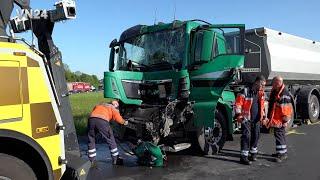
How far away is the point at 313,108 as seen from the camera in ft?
50.8

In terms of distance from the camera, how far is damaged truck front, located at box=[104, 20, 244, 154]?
961 centimetres

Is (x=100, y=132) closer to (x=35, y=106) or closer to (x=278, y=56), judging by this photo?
(x=35, y=106)

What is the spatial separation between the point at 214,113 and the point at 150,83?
1578mm

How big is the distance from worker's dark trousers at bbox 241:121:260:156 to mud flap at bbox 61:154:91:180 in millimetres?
4507

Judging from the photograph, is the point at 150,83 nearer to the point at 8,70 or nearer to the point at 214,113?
the point at 214,113

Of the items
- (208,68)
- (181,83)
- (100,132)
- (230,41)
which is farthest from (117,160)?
(230,41)

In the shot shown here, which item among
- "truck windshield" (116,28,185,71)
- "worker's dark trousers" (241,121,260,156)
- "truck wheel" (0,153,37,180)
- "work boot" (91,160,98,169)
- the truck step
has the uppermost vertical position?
"truck windshield" (116,28,185,71)

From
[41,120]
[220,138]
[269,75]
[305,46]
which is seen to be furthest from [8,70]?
[305,46]

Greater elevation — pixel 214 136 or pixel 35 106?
pixel 35 106

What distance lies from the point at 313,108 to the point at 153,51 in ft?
24.1

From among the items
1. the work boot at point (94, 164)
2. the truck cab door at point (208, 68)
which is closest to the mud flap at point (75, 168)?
the work boot at point (94, 164)

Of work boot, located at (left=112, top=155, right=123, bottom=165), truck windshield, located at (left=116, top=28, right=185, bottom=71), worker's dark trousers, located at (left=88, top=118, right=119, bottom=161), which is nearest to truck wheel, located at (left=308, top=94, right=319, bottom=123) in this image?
truck windshield, located at (left=116, top=28, right=185, bottom=71)

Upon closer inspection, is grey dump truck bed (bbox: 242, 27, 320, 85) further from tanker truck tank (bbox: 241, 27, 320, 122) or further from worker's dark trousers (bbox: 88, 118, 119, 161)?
worker's dark trousers (bbox: 88, 118, 119, 161)

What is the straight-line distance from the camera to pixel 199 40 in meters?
9.97
